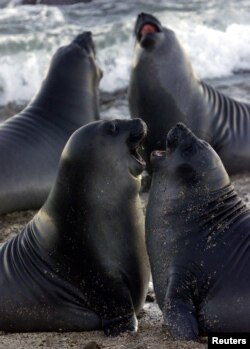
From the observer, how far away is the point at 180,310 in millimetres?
5926

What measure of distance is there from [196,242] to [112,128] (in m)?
1.06

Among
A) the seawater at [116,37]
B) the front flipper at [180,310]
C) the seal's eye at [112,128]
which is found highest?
the seal's eye at [112,128]

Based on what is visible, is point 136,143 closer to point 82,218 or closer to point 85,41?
point 82,218

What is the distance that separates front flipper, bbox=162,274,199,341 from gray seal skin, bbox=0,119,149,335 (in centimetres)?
44

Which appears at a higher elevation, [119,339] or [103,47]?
[119,339]

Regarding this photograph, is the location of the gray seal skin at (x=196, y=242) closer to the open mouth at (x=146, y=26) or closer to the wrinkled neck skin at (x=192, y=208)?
the wrinkled neck skin at (x=192, y=208)

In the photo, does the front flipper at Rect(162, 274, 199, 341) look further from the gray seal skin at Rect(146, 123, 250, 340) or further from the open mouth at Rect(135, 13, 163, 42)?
the open mouth at Rect(135, 13, 163, 42)

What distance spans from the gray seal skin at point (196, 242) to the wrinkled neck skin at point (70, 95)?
3.85m

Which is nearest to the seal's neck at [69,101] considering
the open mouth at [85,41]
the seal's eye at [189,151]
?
the open mouth at [85,41]

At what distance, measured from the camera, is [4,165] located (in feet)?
32.2

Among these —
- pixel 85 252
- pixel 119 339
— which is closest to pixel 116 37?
pixel 85 252

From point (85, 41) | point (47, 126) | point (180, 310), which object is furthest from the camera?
point (85, 41)

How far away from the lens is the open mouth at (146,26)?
1058cm

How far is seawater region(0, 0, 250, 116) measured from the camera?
51.8 ft
